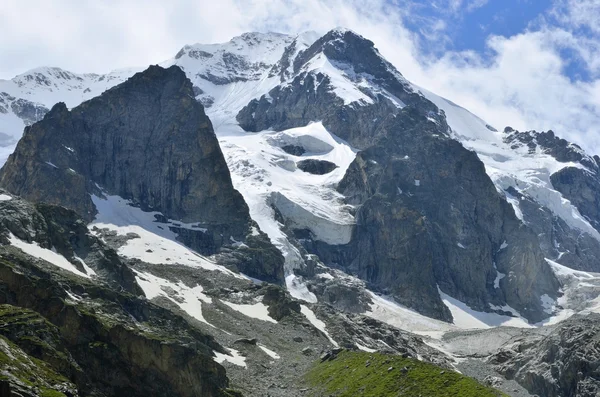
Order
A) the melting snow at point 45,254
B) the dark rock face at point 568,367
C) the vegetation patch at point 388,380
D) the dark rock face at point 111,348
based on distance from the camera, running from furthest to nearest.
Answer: the dark rock face at point 568,367
the melting snow at point 45,254
the vegetation patch at point 388,380
the dark rock face at point 111,348

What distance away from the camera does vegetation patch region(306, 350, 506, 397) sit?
11769cm

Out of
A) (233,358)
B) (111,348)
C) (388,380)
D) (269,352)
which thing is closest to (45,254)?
(233,358)

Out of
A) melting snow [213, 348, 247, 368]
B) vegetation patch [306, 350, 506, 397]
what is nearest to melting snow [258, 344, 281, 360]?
melting snow [213, 348, 247, 368]

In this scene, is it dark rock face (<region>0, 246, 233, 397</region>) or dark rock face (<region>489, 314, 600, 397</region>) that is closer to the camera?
dark rock face (<region>0, 246, 233, 397</region>)

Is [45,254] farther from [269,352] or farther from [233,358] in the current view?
[269,352]

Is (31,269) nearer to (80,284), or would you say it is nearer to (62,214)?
(80,284)

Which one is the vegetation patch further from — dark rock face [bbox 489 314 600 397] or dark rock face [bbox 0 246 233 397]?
dark rock face [bbox 489 314 600 397]

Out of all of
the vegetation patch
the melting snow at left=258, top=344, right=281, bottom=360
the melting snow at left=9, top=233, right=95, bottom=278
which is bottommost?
the melting snow at left=258, top=344, right=281, bottom=360

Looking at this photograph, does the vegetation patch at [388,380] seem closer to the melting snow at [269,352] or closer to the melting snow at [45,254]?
the melting snow at [269,352]

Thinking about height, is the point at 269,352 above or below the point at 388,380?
below

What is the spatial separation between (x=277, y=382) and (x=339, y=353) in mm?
17772

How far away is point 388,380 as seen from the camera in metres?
126

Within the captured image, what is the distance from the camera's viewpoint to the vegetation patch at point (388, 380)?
11769cm

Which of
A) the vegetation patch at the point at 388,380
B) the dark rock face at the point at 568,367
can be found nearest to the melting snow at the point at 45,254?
the vegetation patch at the point at 388,380
